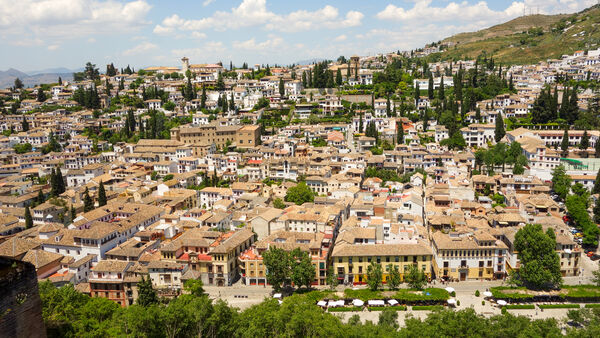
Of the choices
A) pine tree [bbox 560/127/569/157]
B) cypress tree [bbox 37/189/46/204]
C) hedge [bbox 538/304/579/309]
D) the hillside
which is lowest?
hedge [bbox 538/304/579/309]

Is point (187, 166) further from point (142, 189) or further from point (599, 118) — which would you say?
point (599, 118)

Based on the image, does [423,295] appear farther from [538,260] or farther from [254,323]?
[254,323]

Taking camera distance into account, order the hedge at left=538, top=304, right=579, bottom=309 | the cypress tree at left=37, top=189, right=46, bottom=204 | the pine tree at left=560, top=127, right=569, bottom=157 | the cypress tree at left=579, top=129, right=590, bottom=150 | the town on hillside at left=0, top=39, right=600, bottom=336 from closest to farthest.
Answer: the hedge at left=538, top=304, right=579, bottom=309 → the town on hillside at left=0, top=39, right=600, bottom=336 → the cypress tree at left=37, top=189, right=46, bottom=204 → the cypress tree at left=579, top=129, right=590, bottom=150 → the pine tree at left=560, top=127, right=569, bottom=157

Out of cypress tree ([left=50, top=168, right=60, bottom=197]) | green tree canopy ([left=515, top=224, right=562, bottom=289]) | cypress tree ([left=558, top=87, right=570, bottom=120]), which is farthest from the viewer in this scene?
cypress tree ([left=558, top=87, right=570, bottom=120])

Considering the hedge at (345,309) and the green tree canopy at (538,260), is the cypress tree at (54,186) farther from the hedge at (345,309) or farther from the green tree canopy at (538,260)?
the green tree canopy at (538,260)

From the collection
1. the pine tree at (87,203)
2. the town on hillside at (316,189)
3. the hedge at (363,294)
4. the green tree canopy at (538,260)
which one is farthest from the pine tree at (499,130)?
the pine tree at (87,203)

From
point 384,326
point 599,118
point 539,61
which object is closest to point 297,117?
point 599,118

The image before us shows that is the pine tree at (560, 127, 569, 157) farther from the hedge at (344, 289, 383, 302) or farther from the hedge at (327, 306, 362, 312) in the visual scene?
the hedge at (327, 306, 362, 312)

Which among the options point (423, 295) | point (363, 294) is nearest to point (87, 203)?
point (363, 294)

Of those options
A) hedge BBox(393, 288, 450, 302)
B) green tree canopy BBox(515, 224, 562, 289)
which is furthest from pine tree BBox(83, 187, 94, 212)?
green tree canopy BBox(515, 224, 562, 289)
